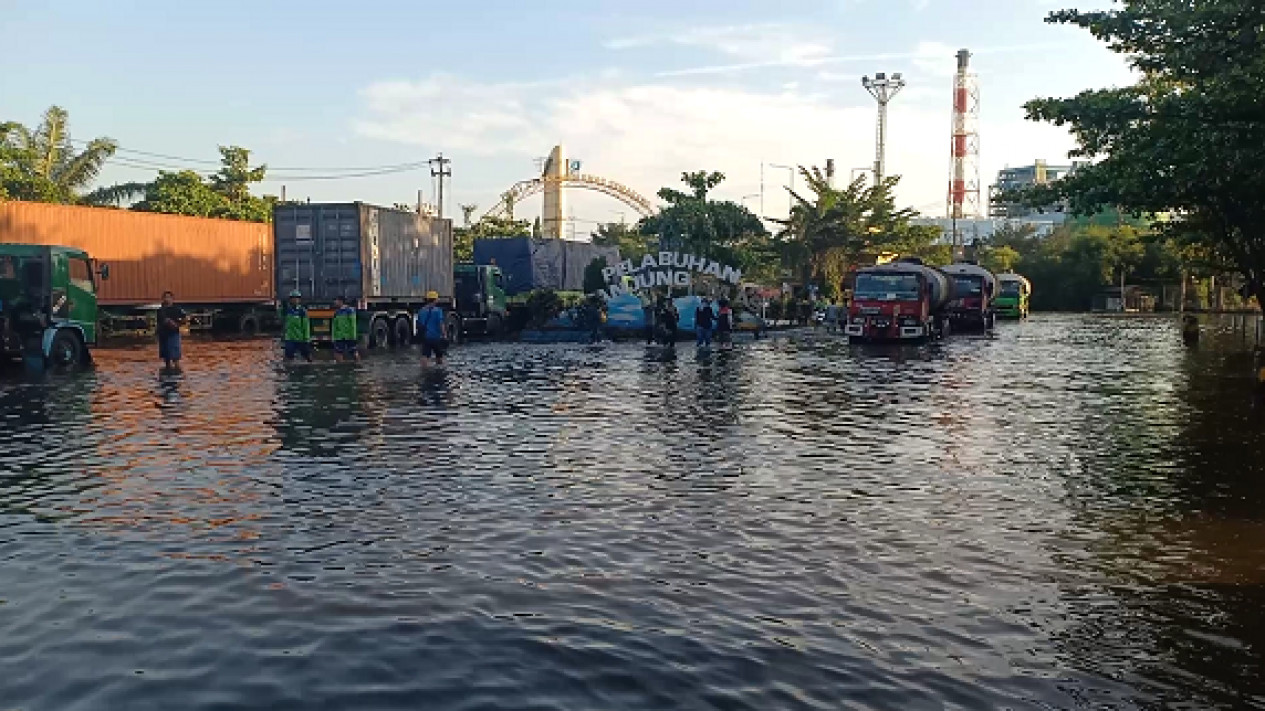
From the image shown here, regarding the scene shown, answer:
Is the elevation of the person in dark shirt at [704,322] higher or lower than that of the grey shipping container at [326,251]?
lower

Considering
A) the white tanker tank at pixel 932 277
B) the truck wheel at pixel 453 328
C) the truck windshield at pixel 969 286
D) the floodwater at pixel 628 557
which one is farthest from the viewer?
the truck windshield at pixel 969 286

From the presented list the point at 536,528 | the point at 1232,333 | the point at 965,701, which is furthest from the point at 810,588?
the point at 1232,333

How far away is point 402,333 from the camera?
32.4 metres

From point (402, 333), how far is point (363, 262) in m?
3.39

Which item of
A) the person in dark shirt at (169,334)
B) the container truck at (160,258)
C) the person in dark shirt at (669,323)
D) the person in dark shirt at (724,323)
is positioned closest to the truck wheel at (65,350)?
the person in dark shirt at (169,334)

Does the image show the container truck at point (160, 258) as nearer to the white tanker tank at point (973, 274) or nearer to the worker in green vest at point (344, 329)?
the worker in green vest at point (344, 329)

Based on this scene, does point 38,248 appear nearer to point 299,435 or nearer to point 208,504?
point 299,435

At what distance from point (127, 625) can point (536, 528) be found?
325 cm

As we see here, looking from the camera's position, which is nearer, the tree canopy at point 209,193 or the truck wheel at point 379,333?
the truck wheel at point 379,333

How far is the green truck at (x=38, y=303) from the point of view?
71.6 feet

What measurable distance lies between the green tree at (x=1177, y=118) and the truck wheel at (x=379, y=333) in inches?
711

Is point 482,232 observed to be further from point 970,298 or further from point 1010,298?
point 970,298

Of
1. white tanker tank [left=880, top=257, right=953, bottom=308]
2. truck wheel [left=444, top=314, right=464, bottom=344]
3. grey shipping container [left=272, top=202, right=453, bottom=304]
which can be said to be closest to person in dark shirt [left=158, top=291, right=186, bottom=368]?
grey shipping container [left=272, top=202, right=453, bottom=304]

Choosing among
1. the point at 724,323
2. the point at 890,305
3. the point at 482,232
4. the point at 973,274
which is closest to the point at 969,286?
the point at 973,274
